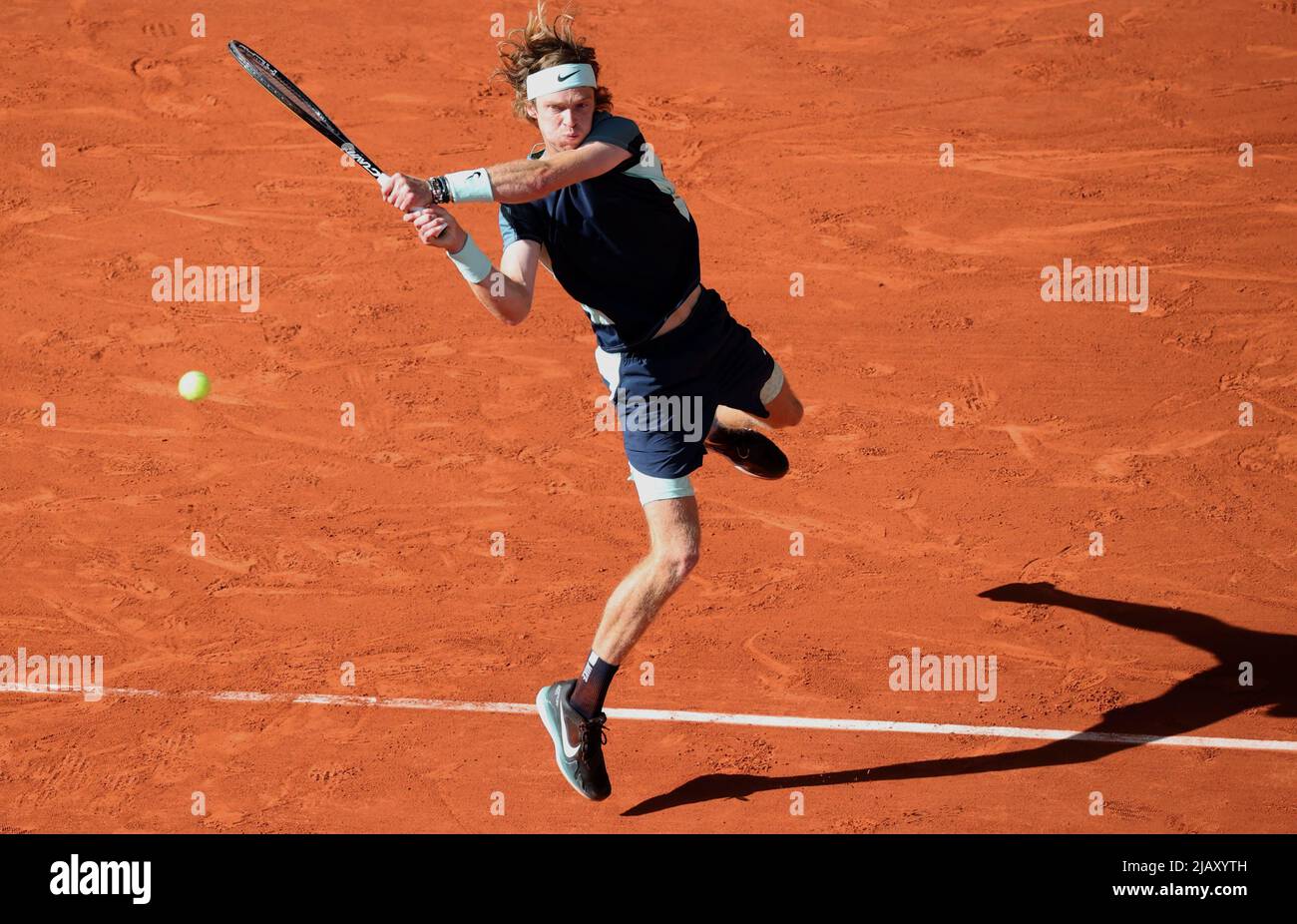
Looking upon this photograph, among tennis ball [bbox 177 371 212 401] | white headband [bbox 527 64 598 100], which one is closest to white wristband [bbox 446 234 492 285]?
white headband [bbox 527 64 598 100]

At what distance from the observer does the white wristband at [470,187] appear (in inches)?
207

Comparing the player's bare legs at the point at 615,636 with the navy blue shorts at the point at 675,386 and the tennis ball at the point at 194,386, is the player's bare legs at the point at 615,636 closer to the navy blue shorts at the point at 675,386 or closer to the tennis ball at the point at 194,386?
the navy blue shorts at the point at 675,386

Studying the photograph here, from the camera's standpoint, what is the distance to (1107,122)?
10.4m

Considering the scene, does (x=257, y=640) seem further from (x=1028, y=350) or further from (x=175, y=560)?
(x=1028, y=350)

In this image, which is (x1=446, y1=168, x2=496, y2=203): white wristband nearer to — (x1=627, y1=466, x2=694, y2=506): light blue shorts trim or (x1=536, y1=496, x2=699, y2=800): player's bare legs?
(x1=627, y1=466, x2=694, y2=506): light blue shorts trim

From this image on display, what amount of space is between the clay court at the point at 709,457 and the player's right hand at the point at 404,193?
111 inches

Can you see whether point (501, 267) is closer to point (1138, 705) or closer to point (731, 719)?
point (731, 719)

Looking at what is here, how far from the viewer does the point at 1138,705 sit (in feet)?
22.5

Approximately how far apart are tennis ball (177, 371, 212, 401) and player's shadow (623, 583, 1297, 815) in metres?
4.17

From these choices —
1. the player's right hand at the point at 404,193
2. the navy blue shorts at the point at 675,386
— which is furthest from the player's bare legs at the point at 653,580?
the player's right hand at the point at 404,193

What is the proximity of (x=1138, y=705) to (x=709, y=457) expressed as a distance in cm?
290

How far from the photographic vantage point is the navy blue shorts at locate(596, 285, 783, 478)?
20.0 ft

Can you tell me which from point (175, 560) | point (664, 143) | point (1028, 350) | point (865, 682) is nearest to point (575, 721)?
point (865, 682)

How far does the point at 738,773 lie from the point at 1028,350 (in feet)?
12.3
